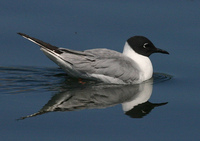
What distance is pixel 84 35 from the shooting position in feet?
52.4

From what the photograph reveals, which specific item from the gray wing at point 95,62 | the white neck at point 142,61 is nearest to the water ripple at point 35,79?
the white neck at point 142,61

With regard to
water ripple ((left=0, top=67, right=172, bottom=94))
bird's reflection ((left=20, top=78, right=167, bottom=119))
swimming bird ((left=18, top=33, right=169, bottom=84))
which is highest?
swimming bird ((left=18, top=33, right=169, bottom=84))

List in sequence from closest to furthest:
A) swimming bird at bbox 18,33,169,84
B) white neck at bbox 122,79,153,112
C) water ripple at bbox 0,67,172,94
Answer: white neck at bbox 122,79,153,112 < water ripple at bbox 0,67,172,94 < swimming bird at bbox 18,33,169,84

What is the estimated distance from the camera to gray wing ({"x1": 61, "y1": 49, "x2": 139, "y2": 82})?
13.8 meters

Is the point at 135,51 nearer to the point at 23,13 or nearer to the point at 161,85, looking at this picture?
the point at 161,85

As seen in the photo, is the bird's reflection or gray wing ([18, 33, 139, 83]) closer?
the bird's reflection

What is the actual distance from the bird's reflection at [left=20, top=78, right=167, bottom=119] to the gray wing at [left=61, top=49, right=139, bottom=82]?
318 millimetres

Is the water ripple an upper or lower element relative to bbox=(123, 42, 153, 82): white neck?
lower

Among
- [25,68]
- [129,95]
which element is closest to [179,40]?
[129,95]

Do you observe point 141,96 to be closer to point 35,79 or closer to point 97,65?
point 97,65

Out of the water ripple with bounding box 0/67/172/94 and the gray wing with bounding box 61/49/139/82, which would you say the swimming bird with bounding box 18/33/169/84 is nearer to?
the gray wing with bounding box 61/49/139/82

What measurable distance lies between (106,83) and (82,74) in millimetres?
649

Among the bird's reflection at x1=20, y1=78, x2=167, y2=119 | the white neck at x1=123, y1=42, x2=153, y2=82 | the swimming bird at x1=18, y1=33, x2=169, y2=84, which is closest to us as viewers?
the bird's reflection at x1=20, y1=78, x2=167, y2=119

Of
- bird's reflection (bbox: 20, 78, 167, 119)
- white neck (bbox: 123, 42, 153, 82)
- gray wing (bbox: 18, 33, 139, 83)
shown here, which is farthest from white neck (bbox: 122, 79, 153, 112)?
gray wing (bbox: 18, 33, 139, 83)
